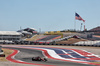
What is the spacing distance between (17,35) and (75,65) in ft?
236

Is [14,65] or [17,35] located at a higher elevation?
[17,35]

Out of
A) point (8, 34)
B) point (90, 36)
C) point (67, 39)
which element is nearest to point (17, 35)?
point (8, 34)

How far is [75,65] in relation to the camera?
24.7 metres

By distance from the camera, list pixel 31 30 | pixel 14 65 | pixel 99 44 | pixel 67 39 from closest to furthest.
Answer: pixel 14 65 → pixel 99 44 → pixel 67 39 → pixel 31 30

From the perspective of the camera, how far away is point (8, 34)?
93750mm

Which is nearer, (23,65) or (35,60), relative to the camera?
(23,65)

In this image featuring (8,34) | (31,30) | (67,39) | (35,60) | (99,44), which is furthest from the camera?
(31,30)

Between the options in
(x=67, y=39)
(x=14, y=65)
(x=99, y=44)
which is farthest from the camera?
(x=67, y=39)

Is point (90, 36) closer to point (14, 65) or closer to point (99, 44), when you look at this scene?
point (99, 44)

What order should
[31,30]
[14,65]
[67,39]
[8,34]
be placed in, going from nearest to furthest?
[14,65], [67,39], [8,34], [31,30]

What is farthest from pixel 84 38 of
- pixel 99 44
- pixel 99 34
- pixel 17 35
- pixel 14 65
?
pixel 14 65

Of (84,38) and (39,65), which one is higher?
(84,38)

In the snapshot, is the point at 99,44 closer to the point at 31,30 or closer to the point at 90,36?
the point at 90,36

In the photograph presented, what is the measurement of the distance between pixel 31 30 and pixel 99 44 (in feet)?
274
